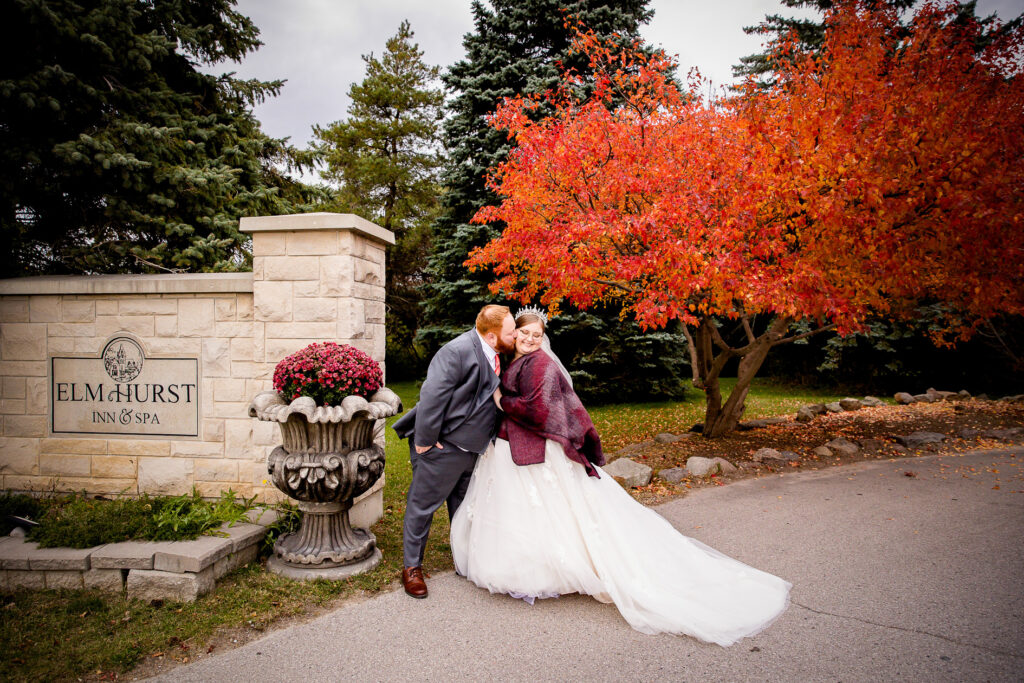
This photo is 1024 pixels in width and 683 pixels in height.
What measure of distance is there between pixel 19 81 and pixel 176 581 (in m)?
6.77

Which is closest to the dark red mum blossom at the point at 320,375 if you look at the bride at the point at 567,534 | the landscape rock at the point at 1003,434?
the bride at the point at 567,534

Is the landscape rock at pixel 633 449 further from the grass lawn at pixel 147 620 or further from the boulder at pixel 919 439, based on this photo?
the grass lawn at pixel 147 620

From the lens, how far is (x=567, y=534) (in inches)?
138

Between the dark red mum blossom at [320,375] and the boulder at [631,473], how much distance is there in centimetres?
331

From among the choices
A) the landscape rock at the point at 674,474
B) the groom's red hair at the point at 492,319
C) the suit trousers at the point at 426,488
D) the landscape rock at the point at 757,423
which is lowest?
the landscape rock at the point at 674,474

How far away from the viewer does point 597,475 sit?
3.76m

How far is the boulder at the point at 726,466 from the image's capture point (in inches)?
257

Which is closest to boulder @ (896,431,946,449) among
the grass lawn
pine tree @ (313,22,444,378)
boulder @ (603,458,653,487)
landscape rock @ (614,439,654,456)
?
landscape rock @ (614,439,654,456)

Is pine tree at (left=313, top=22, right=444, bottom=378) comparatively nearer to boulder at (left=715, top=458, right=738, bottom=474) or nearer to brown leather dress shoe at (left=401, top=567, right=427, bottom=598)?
boulder at (left=715, top=458, right=738, bottom=474)

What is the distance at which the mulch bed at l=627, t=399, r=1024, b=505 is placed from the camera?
650 cm

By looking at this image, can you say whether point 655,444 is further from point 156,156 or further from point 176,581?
point 156,156

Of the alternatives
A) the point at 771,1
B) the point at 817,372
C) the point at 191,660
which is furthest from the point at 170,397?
the point at 771,1

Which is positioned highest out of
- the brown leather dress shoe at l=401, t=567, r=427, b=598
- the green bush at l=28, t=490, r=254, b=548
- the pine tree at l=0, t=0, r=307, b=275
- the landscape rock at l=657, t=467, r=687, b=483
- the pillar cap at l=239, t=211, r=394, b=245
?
the pine tree at l=0, t=0, r=307, b=275

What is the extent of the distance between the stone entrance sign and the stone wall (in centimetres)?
5
